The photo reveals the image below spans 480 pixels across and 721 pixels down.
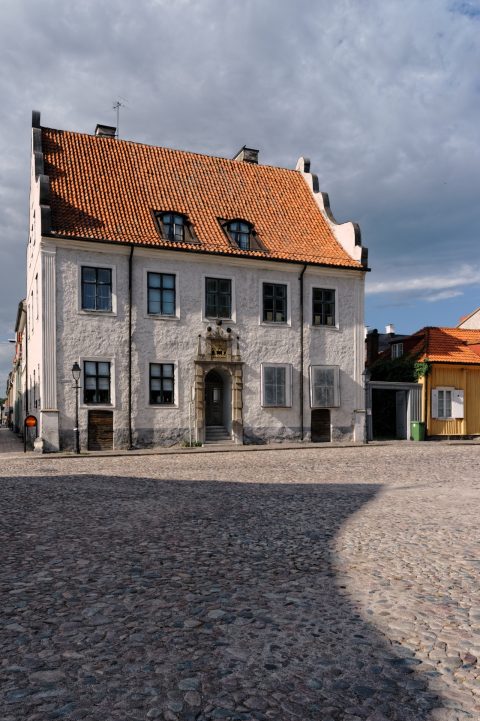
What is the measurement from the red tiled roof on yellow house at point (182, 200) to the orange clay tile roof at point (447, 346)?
19.9ft

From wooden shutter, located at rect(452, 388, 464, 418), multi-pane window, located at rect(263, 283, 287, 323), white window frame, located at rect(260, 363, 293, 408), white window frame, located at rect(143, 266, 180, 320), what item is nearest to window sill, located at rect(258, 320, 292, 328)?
multi-pane window, located at rect(263, 283, 287, 323)

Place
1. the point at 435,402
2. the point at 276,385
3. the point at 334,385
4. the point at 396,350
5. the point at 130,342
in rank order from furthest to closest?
the point at 396,350 < the point at 435,402 < the point at 334,385 < the point at 276,385 < the point at 130,342

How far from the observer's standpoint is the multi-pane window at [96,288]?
24172 millimetres

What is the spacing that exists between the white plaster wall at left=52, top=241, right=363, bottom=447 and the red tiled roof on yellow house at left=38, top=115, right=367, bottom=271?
2.33 ft

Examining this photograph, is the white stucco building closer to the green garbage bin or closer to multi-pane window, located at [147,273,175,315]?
multi-pane window, located at [147,273,175,315]

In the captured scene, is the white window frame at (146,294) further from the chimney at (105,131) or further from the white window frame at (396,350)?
the white window frame at (396,350)

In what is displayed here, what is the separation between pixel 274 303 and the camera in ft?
89.4

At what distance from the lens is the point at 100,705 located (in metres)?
3.26

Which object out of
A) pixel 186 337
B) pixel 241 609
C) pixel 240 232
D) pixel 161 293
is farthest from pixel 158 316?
pixel 241 609

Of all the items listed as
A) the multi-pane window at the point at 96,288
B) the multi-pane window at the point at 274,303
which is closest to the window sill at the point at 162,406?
the multi-pane window at the point at 96,288

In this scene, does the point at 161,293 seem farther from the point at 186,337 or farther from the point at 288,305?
the point at 288,305

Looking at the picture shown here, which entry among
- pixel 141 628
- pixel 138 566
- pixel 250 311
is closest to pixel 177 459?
pixel 250 311

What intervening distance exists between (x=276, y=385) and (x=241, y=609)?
2220 centimetres

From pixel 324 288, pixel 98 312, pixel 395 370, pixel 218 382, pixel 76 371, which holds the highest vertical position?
pixel 324 288
